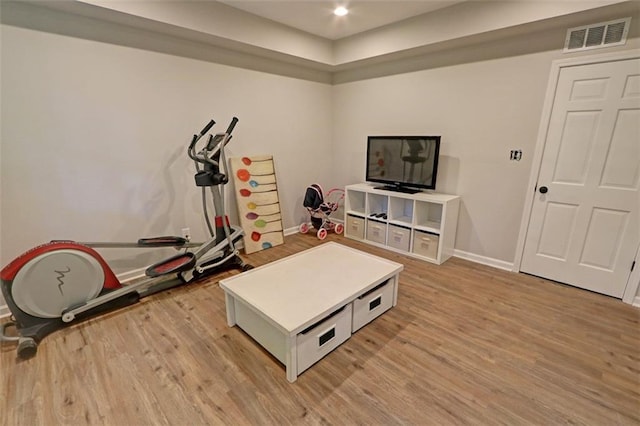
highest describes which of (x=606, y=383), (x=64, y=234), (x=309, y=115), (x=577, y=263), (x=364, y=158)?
(x=309, y=115)

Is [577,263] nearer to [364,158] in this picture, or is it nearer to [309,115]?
[364,158]

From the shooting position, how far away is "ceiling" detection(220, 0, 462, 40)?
113 inches

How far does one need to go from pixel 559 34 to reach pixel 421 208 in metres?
2.04

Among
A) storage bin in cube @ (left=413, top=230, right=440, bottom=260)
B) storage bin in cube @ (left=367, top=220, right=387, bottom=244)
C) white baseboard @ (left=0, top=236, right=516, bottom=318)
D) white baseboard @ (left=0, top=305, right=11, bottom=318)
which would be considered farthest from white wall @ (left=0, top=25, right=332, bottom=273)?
storage bin in cube @ (left=413, top=230, right=440, bottom=260)

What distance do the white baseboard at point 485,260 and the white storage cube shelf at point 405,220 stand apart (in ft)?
0.40

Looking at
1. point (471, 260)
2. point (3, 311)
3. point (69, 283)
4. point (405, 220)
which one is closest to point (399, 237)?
point (405, 220)

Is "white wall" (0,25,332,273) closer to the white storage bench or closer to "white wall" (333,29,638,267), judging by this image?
the white storage bench

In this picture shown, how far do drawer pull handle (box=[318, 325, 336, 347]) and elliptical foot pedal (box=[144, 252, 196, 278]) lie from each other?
60.8 inches

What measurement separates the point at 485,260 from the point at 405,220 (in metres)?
1.02

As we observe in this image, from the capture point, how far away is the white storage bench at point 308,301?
179 cm

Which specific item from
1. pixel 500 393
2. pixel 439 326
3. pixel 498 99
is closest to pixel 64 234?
pixel 439 326

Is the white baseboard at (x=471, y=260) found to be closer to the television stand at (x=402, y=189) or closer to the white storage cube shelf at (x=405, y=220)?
the white storage cube shelf at (x=405, y=220)

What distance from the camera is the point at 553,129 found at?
9.05 ft

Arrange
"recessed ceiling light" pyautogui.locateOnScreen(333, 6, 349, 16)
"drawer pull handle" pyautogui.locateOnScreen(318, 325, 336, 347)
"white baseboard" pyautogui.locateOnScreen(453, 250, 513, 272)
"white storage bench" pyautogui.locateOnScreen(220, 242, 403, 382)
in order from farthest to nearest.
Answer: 1. "white baseboard" pyautogui.locateOnScreen(453, 250, 513, 272)
2. "recessed ceiling light" pyautogui.locateOnScreen(333, 6, 349, 16)
3. "drawer pull handle" pyautogui.locateOnScreen(318, 325, 336, 347)
4. "white storage bench" pyautogui.locateOnScreen(220, 242, 403, 382)
